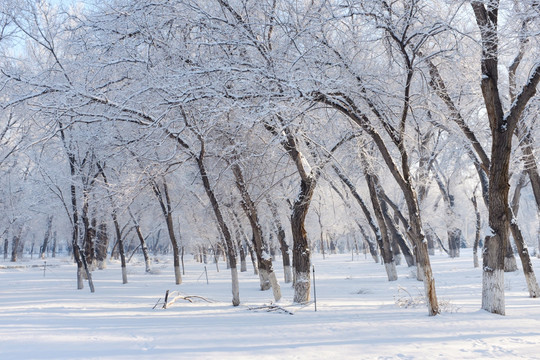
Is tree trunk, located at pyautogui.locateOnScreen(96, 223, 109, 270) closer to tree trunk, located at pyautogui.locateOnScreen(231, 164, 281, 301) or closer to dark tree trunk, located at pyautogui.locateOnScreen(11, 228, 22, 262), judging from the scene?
dark tree trunk, located at pyautogui.locateOnScreen(11, 228, 22, 262)

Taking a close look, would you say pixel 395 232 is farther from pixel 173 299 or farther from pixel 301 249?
pixel 173 299

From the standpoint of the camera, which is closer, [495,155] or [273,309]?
[495,155]

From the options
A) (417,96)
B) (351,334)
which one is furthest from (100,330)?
(417,96)

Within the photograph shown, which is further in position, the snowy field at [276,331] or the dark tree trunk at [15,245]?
the dark tree trunk at [15,245]

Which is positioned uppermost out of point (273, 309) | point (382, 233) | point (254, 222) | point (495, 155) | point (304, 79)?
point (304, 79)

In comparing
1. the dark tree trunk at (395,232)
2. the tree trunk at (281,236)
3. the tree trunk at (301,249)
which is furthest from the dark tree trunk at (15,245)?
the tree trunk at (301,249)

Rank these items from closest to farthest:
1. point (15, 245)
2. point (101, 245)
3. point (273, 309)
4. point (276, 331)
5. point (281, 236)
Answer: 1. point (276, 331)
2. point (273, 309)
3. point (281, 236)
4. point (101, 245)
5. point (15, 245)

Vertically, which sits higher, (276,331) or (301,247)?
(301,247)

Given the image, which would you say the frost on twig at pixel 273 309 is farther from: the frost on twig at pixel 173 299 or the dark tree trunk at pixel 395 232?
the dark tree trunk at pixel 395 232

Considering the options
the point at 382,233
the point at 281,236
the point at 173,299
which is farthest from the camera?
the point at 382,233

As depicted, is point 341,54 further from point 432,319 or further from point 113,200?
point 113,200

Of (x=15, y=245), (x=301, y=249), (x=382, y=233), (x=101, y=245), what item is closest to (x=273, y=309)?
(x=301, y=249)

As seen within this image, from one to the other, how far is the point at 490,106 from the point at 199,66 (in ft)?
20.6

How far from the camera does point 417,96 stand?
10984 mm
